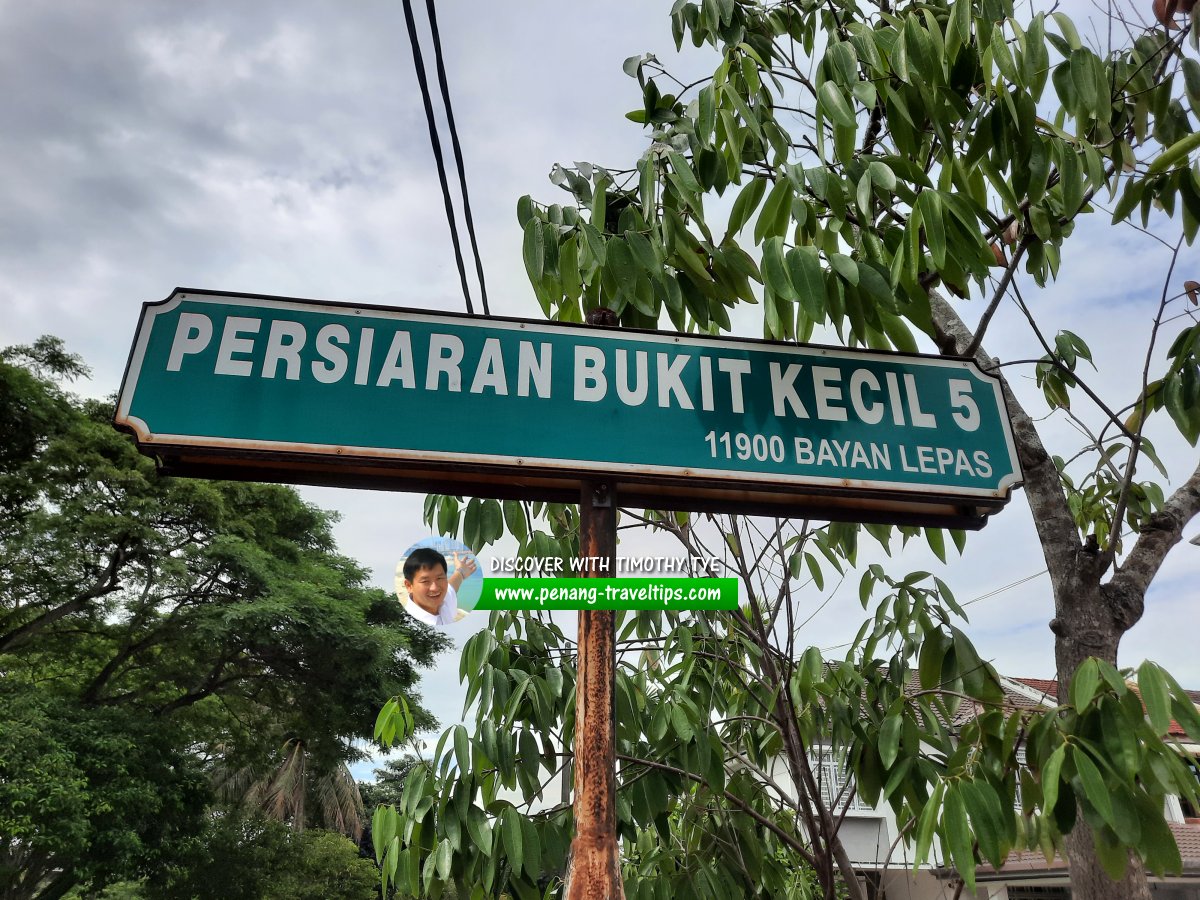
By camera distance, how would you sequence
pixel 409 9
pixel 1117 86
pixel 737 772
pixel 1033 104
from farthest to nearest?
pixel 737 772 < pixel 409 9 < pixel 1117 86 < pixel 1033 104

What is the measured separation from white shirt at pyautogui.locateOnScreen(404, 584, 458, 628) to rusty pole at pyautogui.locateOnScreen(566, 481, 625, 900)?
0.70 ft

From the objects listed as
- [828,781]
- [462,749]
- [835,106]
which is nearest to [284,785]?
[828,781]

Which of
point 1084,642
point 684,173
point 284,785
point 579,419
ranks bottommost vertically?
point 1084,642

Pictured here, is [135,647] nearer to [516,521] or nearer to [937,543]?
[516,521]

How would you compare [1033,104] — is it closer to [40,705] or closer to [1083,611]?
[1083,611]

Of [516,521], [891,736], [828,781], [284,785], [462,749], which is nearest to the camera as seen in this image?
[891,736]

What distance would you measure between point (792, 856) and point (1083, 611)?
7.47 feet

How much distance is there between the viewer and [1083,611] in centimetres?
197

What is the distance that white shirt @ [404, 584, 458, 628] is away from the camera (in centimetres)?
133

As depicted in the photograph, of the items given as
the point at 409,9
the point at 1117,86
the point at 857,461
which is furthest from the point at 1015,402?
the point at 409,9

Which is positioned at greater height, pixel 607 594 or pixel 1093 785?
pixel 607 594

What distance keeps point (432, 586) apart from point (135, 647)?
53.1 feet

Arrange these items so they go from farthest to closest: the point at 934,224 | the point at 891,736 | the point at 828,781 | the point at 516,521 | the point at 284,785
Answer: the point at 284,785 < the point at 828,781 < the point at 516,521 < the point at 891,736 < the point at 934,224

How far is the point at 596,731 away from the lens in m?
1.32
